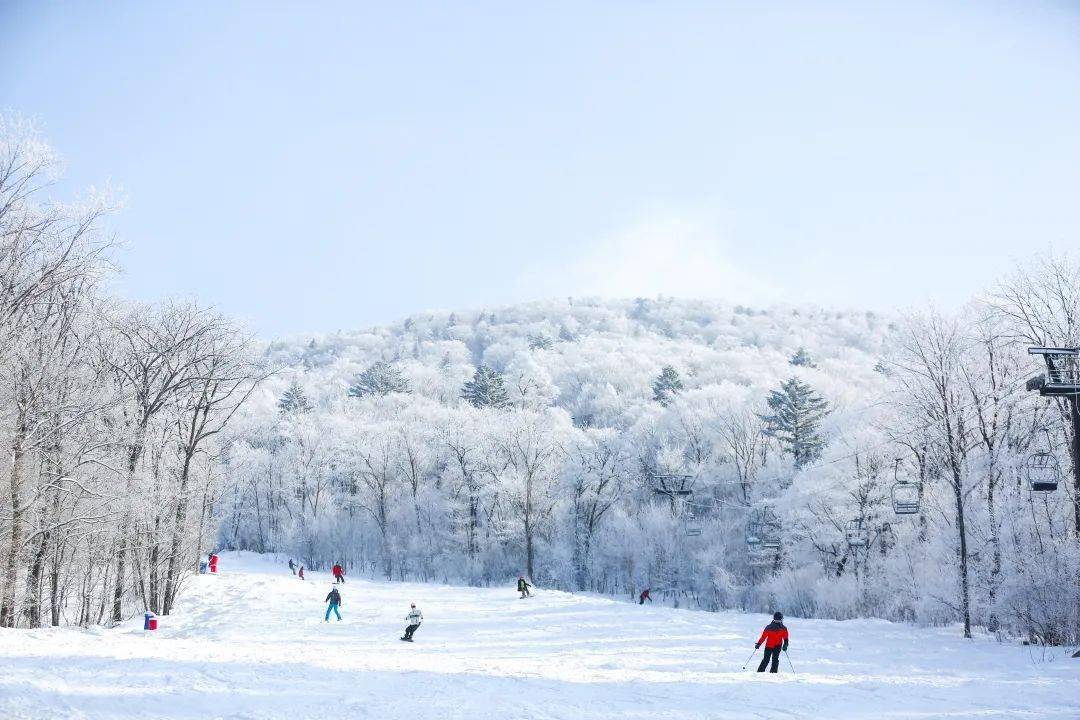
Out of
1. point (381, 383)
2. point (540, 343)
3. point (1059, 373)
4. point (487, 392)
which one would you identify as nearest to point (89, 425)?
point (1059, 373)

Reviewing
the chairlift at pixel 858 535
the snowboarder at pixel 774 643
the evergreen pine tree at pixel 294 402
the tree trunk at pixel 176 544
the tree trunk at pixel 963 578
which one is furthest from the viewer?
the evergreen pine tree at pixel 294 402

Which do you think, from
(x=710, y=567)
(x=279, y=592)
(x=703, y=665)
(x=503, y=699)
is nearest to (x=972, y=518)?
(x=703, y=665)

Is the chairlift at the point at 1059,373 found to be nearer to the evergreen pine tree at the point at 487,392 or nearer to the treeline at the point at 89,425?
the treeline at the point at 89,425

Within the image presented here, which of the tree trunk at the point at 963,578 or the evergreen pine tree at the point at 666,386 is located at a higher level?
the evergreen pine tree at the point at 666,386

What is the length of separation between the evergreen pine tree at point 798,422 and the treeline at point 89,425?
3657 centimetres

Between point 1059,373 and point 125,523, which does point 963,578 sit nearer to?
point 1059,373

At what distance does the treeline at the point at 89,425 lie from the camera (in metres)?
19.2

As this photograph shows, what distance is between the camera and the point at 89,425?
966 inches

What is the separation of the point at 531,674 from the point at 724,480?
4649cm

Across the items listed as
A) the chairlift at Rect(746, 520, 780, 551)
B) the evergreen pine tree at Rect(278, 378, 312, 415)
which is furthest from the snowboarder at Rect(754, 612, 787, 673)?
the evergreen pine tree at Rect(278, 378, 312, 415)

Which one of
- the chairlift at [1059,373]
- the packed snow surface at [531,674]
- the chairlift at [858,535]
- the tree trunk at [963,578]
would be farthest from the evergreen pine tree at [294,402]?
the chairlift at [1059,373]

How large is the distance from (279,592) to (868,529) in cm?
3085

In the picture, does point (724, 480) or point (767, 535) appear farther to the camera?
point (724, 480)

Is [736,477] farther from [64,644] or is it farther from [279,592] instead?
[64,644]
